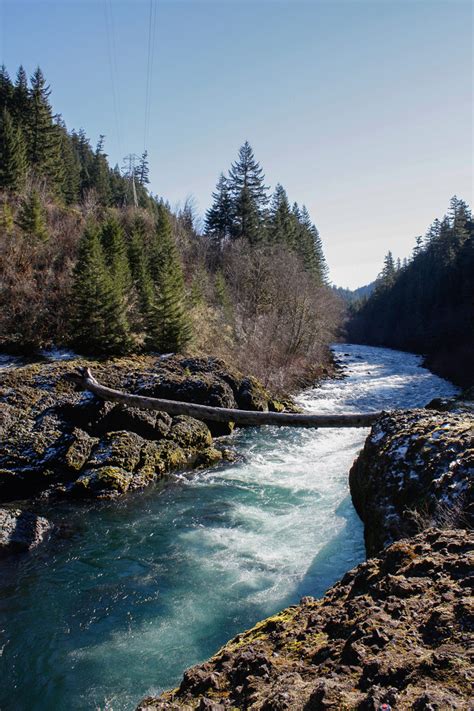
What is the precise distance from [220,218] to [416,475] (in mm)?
46007

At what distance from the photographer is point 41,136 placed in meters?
40.0

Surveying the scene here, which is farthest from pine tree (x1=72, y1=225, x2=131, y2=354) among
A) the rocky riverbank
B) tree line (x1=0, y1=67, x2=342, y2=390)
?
the rocky riverbank

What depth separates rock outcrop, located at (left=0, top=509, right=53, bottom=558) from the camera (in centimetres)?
762

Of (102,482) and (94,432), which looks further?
(94,432)

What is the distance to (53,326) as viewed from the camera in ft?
58.7

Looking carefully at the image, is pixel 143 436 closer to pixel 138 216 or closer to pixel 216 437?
pixel 216 437

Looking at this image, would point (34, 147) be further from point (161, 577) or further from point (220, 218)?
point (161, 577)

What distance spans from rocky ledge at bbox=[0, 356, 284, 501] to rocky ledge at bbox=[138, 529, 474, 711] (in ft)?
25.9

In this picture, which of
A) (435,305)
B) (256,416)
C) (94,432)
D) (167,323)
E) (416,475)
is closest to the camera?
(416,475)

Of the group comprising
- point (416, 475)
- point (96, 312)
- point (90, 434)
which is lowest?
point (90, 434)

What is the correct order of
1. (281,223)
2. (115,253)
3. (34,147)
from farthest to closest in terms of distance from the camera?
(281,223) → (34,147) → (115,253)

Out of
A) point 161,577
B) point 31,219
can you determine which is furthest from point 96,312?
point 161,577

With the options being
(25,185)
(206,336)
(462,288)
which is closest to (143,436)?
(206,336)

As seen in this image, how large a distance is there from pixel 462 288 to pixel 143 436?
165 ft
